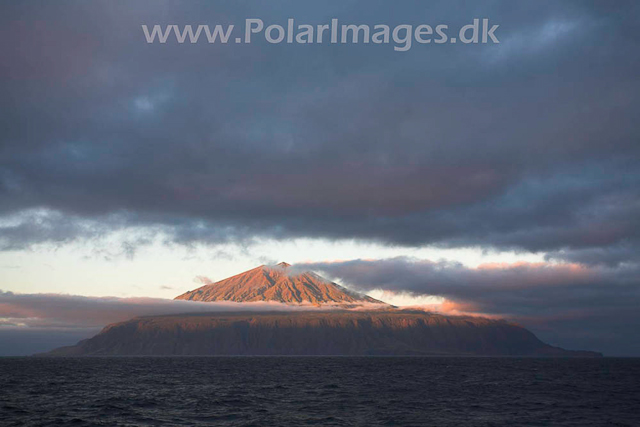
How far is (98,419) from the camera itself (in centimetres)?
5881

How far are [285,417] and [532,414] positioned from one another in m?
28.9

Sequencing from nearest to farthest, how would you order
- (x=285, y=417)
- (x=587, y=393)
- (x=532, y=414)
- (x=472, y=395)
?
(x=285, y=417) → (x=532, y=414) → (x=472, y=395) → (x=587, y=393)

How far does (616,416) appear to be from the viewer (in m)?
66.1

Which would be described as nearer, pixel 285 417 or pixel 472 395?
pixel 285 417

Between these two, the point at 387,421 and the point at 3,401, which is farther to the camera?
the point at 3,401

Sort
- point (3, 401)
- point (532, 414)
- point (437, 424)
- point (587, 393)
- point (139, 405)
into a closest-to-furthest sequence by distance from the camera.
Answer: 1. point (437, 424)
2. point (532, 414)
3. point (139, 405)
4. point (3, 401)
5. point (587, 393)

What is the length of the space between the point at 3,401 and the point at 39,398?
17.6 feet

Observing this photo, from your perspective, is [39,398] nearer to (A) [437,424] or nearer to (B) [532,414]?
(A) [437,424]

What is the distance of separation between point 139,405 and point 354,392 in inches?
1444

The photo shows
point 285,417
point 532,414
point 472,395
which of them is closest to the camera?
point 285,417

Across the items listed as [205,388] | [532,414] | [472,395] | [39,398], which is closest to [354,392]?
[472,395]

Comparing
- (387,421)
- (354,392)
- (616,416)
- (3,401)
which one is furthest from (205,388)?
(616,416)

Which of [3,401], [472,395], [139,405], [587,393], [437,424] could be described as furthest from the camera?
[587,393]

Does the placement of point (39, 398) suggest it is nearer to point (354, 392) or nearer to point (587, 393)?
point (354, 392)
